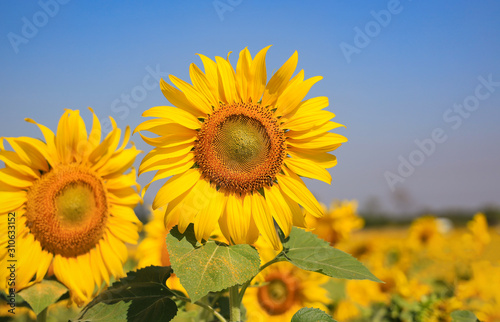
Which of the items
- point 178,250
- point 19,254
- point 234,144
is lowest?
point 178,250

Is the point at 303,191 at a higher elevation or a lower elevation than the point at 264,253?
higher

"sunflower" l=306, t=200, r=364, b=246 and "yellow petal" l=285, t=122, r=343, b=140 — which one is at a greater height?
"yellow petal" l=285, t=122, r=343, b=140

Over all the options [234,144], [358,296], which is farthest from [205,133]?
[358,296]

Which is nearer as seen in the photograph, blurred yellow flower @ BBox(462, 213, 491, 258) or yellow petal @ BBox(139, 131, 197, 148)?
yellow petal @ BBox(139, 131, 197, 148)

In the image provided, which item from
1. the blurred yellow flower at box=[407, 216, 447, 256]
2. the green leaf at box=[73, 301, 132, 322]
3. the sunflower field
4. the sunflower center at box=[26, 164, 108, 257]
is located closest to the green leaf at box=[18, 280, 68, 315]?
the sunflower field

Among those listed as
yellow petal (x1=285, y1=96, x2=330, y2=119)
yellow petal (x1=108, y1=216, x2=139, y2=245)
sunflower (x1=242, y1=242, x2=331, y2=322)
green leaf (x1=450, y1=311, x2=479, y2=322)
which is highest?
yellow petal (x1=108, y1=216, x2=139, y2=245)

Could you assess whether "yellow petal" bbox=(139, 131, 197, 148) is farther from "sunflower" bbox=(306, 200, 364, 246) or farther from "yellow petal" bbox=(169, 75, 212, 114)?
"sunflower" bbox=(306, 200, 364, 246)

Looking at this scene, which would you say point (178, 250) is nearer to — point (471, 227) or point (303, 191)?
point (303, 191)

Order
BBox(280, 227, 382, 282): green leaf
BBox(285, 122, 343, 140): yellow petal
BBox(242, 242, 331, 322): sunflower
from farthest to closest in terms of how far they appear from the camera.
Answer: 1. BBox(242, 242, 331, 322): sunflower
2. BBox(285, 122, 343, 140): yellow petal
3. BBox(280, 227, 382, 282): green leaf
